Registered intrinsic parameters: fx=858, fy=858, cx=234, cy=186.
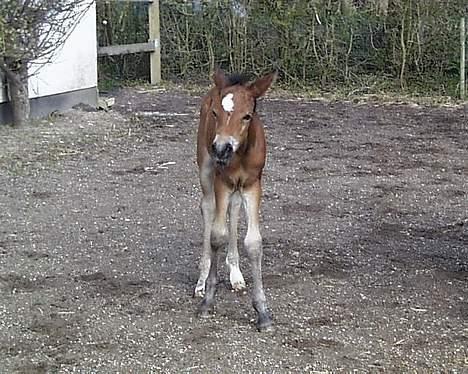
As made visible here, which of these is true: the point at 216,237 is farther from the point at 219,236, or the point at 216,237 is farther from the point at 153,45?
the point at 153,45

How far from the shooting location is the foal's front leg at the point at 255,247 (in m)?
4.47

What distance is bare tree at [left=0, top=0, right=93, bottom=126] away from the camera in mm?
9742

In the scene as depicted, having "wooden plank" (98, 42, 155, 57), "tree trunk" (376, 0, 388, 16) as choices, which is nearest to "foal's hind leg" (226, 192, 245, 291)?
"wooden plank" (98, 42, 155, 57)

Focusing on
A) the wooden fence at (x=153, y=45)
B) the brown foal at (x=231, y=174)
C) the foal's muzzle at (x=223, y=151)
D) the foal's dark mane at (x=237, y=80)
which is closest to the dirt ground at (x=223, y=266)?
the brown foal at (x=231, y=174)

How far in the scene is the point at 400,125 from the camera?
11.4 meters

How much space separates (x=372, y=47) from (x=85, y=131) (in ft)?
20.7

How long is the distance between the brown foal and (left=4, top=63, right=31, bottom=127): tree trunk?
5723mm

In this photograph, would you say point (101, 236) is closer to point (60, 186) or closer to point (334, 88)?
point (60, 186)

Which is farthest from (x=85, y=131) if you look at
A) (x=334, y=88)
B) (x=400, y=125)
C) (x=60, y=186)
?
(x=334, y=88)

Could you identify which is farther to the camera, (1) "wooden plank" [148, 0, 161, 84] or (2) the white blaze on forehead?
(1) "wooden plank" [148, 0, 161, 84]

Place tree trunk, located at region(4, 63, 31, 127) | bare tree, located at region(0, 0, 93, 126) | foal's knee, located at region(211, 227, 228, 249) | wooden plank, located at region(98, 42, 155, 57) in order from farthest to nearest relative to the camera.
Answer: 1. wooden plank, located at region(98, 42, 155, 57)
2. tree trunk, located at region(4, 63, 31, 127)
3. bare tree, located at region(0, 0, 93, 126)
4. foal's knee, located at region(211, 227, 228, 249)

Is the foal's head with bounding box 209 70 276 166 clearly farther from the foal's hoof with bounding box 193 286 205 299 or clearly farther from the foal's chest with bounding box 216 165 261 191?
the foal's hoof with bounding box 193 286 205 299

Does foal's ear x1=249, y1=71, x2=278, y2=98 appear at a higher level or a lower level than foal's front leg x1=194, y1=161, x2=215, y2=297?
higher

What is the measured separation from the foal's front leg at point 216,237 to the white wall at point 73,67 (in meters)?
6.92
